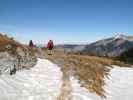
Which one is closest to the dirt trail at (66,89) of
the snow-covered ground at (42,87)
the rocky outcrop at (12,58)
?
the snow-covered ground at (42,87)

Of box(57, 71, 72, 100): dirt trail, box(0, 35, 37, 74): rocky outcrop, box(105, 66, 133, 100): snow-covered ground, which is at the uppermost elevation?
box(0, 35, 37, 74): rocky outcrop

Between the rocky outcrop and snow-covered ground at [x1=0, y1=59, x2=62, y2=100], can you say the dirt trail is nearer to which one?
snow-covered ground at [x1=0, y1=59, x2=62, y2=100]

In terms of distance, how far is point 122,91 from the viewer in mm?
21391

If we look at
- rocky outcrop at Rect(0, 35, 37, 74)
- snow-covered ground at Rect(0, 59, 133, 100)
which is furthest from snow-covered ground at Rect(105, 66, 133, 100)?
rocky outcrop at Rect(0, 35, 37, 74)

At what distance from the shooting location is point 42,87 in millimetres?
16156

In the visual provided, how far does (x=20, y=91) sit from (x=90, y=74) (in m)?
9.80

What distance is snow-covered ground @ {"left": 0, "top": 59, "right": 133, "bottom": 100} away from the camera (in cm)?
1419

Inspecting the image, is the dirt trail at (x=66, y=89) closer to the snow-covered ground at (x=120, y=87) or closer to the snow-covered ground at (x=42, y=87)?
the snow-covered ground at (x=42, y=87)

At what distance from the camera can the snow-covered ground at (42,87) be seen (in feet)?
46.5

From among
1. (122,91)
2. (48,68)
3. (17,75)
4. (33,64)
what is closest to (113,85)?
(122,91)

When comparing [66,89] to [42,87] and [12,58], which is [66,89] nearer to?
[42,87]

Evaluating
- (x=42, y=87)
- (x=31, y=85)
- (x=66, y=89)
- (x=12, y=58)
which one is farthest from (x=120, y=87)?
(x=12, y=58)

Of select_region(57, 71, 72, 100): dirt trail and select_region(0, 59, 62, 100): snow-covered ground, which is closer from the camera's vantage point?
select_region(0, 59, 62, 100): snow-covered ground

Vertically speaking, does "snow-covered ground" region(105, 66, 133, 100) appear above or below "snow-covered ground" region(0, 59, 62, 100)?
below
